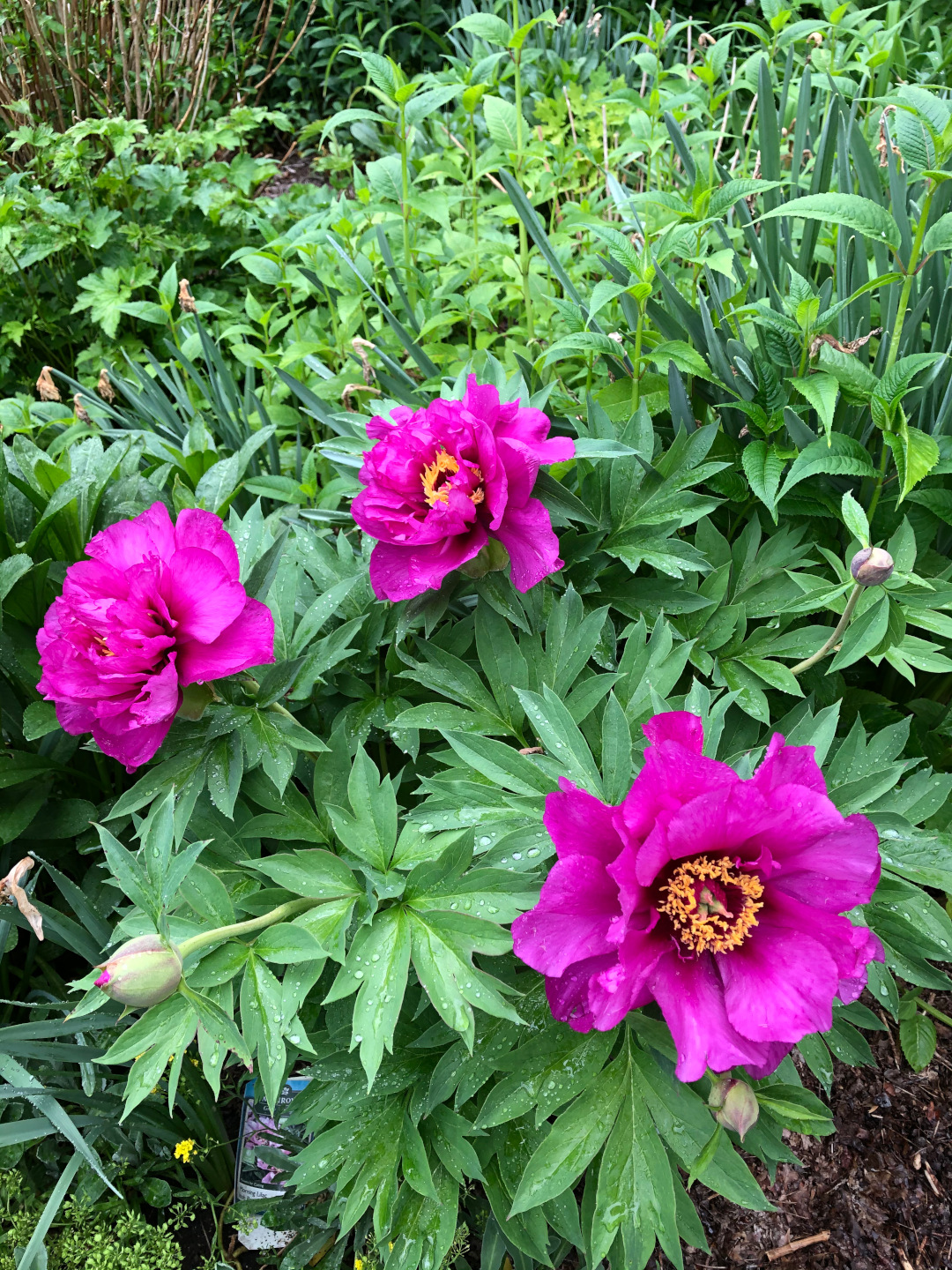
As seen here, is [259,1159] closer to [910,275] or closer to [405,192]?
[910,275]

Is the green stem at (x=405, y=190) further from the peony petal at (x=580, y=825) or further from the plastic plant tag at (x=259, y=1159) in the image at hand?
the plastic plant tag at (x=259, y=1159)

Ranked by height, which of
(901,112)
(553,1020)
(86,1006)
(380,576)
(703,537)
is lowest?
(553,1020)

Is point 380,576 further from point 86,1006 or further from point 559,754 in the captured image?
point 86,1006

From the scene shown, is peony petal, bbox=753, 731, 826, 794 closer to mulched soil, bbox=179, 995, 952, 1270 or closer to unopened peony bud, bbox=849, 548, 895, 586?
unopened peony bud, bbox=849, 548, 895, 586

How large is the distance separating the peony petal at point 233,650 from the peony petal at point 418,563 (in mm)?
143

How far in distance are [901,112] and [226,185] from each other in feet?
8.07

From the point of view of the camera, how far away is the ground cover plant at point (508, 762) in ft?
2.66

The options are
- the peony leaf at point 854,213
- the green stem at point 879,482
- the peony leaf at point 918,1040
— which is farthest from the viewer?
the peony leaf at point 918,1040

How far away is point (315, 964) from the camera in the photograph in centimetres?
97

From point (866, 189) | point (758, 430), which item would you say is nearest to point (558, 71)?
point (866, 189)

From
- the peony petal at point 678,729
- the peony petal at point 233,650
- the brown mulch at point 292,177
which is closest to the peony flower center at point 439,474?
the peony petal at point 233,650

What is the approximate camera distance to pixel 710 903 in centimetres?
78

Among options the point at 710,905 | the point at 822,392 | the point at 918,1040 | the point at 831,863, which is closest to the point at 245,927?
the point at 710,905

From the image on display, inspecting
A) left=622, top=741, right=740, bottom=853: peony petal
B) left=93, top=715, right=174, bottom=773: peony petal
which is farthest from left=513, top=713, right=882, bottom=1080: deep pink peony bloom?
left=93, top=715, right=174, bottom=773: peony petal
